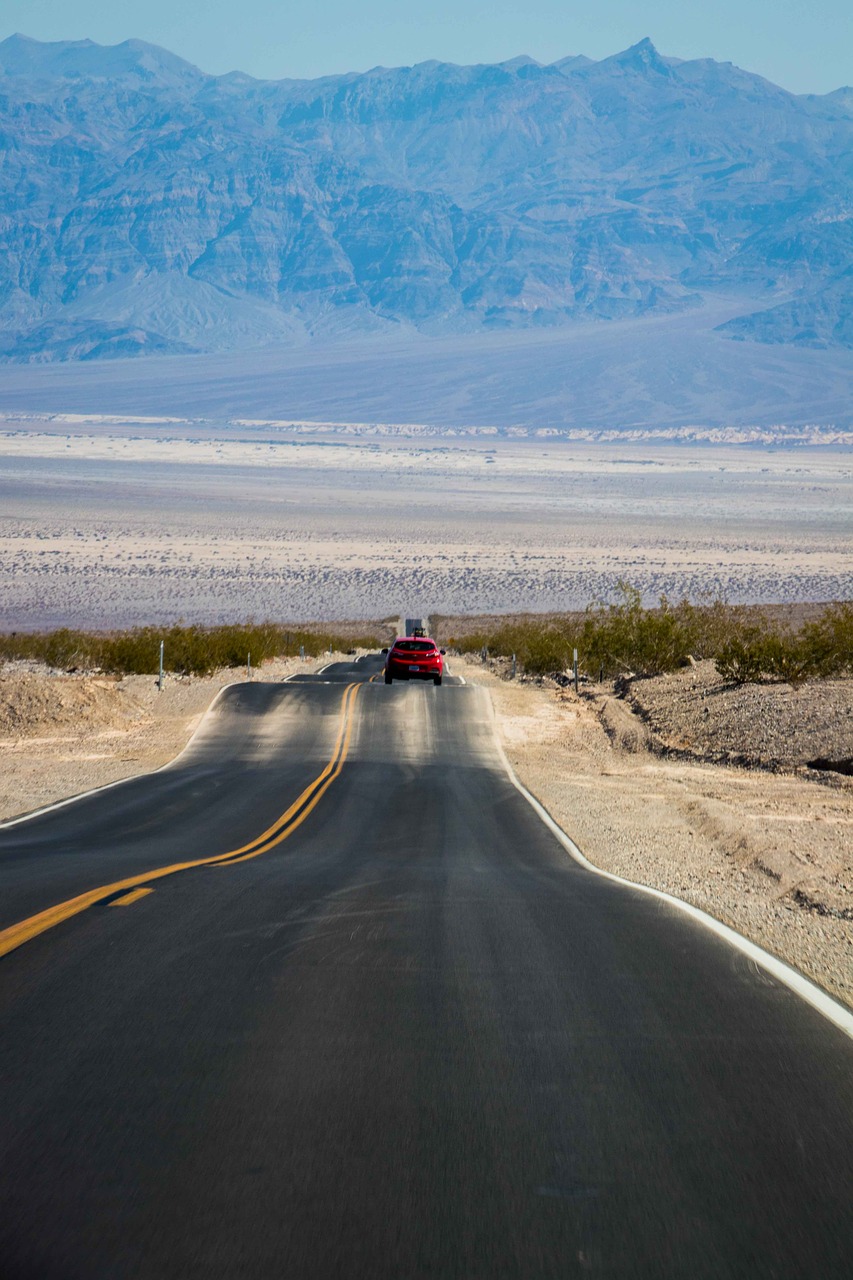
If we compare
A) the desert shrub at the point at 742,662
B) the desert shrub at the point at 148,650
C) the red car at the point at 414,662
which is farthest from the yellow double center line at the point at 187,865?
the desert shrub at the point at 148,650

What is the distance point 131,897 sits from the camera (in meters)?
8.36

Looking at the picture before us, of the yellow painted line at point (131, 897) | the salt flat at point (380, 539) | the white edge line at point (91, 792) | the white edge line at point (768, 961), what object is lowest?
the white edge line at point (91, 792)

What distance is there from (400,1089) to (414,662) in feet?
103

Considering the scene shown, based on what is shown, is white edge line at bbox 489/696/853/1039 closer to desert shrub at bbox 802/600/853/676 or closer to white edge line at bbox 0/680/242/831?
white edge line at bbox 0/680/242/831

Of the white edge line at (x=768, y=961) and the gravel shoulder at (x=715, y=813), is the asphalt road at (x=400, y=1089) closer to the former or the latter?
the white edge line at (x=768, y=961)

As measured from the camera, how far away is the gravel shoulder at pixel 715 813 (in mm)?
9406

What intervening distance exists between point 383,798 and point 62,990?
12.0m

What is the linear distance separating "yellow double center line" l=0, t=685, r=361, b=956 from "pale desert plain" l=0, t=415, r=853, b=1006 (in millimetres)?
3676

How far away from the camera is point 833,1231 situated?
388 centimetres

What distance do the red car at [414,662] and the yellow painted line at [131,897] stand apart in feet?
91.0

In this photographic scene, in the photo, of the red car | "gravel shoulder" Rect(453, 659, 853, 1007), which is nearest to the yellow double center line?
"gravel shoulder" Rect(453, 659, 853, 1007)

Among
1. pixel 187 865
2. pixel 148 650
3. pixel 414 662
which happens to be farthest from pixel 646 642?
pixel 187 865

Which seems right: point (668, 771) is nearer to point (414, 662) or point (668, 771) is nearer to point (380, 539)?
point (414, 662)

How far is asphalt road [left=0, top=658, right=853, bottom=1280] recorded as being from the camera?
3.74m
